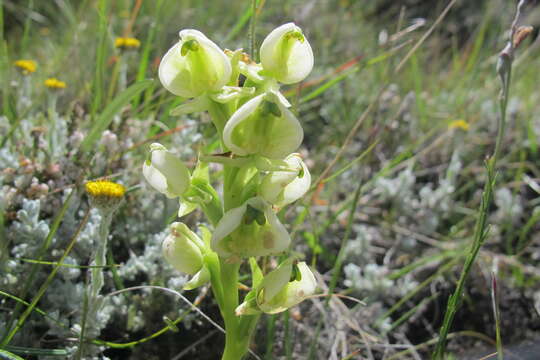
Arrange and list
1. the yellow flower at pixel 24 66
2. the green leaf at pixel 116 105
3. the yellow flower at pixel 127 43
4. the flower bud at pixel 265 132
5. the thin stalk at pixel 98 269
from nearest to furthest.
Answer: the flower bud at pixel 265 132
the thin stalk at pixel 98 269
the green leaf at pixel 116 105
the yellow flower at pixel 24 66
the yellow flower at pixel 127 43

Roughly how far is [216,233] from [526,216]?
2.41 metres

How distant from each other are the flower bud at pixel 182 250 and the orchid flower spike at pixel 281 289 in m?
0.14

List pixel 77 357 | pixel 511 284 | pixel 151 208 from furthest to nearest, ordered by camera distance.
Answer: pixel 511 284 < pixel 151 208 < pixel 77 357

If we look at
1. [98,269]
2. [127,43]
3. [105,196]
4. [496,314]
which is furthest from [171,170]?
[127,43]

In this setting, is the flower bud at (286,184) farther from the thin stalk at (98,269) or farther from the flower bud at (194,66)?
the thin stalk at (98,269)

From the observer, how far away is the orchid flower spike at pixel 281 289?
1.13 meters

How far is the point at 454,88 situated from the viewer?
13.1 feet

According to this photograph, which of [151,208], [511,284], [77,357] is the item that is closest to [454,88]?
[511,284]

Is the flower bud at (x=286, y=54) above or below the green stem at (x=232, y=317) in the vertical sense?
above

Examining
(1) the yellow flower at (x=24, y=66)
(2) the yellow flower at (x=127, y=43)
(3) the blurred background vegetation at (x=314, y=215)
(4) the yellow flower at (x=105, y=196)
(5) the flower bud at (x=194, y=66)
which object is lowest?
(3) the blurred background vegetation at (x=314, y=215)

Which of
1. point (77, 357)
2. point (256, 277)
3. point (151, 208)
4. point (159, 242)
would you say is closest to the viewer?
point (256, 277)

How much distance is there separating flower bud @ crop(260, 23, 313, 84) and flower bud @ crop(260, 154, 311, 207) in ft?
0.62

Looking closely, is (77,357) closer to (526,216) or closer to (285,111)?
(285,111)

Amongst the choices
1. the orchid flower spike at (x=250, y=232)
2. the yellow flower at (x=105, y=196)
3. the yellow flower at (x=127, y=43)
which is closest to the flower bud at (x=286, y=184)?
the orchid flower spike at (x=250, y=232)
